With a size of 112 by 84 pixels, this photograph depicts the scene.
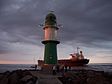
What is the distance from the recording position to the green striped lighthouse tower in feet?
56.0

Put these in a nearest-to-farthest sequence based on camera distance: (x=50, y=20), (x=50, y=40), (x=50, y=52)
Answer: (x=50, y=52)
(x=50, y=40)
(x=50, y=20)

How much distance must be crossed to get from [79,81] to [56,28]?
8.46 meters

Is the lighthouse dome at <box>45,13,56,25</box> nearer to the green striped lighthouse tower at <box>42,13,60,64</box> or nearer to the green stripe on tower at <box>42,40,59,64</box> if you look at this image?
the green striped lighthouse tower at <box>42,13,60,64</box>

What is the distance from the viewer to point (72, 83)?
1036 cm

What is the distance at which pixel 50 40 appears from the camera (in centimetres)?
1717

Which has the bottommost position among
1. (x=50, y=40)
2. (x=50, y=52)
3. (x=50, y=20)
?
(x=50, y=52)

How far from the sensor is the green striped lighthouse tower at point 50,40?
17078 mm

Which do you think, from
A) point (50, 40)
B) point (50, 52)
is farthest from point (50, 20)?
point (50, 52)

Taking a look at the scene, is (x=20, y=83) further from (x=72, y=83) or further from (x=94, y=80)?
(x=94, y=80)

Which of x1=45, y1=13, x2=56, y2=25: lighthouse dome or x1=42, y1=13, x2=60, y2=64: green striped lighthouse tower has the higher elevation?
x1=45, y1=13, x2=56, y2=25: lighthouse dome

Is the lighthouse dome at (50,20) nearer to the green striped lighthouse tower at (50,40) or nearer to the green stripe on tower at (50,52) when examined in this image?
the green striped lighthouse tower at (50,40)

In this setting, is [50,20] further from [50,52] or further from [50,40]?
[50,52]

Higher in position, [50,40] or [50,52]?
[50,40]

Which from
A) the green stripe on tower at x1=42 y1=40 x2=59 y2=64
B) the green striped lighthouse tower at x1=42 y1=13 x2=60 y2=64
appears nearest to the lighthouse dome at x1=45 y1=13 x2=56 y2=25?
the green striped lighthouse tower at x1=42 y1=13 x2=60 y2=64
